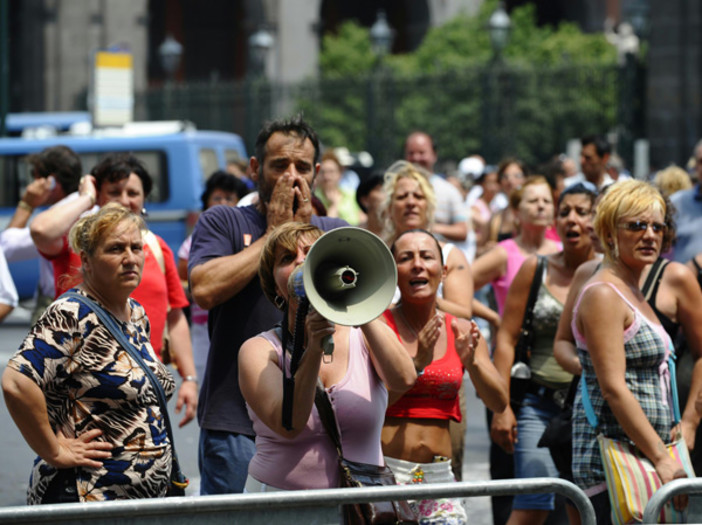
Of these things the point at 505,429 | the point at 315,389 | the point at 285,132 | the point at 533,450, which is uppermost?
the point at 285,132

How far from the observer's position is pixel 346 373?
411 cm

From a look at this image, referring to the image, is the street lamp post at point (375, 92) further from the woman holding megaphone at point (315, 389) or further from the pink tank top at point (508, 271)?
the woman holding megaphone at point (315, 389)

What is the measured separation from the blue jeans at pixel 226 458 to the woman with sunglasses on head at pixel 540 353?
1508mm

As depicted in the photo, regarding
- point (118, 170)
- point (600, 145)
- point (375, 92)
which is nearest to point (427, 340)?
point (118, 170)

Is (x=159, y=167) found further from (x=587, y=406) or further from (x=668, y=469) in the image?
(x=668, y=469)

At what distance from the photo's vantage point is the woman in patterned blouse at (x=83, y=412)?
4.18 meters

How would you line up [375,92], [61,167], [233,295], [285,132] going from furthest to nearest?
[375,92], [61,167], [285,132], [233,295]

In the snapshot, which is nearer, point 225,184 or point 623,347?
point 623,347

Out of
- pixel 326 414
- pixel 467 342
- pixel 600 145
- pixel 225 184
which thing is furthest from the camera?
pixel 600 145

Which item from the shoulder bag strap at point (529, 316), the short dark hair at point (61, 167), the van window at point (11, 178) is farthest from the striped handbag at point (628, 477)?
the van window at point (11, 178)

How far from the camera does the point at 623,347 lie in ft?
15.8

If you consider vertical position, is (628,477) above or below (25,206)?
below

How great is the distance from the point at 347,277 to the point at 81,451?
3.61 feet

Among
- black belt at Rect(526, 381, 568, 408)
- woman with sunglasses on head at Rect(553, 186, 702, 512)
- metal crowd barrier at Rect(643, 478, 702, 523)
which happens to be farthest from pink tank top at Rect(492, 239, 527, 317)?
metal crowd barrier at Rect(643, 478, 702, 523)
